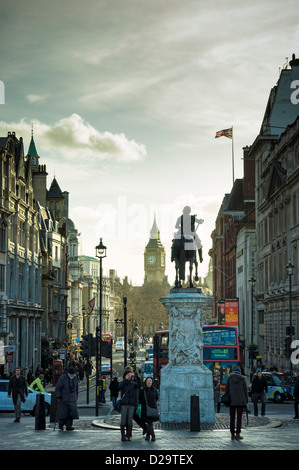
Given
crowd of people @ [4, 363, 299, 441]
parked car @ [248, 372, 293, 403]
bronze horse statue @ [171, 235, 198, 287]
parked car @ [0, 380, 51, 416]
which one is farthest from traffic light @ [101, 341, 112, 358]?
crowd of people @ [4, 363, 299, 441]

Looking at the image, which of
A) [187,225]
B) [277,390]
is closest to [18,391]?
[187,225]

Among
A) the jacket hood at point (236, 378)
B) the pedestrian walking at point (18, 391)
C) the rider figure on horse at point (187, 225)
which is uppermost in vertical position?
the rider figure on horse at point (187, 225)

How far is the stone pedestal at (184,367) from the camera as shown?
960 inches

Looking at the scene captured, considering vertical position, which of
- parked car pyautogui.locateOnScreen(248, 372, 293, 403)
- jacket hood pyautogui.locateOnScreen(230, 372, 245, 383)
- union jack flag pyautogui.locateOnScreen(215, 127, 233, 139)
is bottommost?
parked car pyautogui.locateOnScreen(248, 372, 293, 403)

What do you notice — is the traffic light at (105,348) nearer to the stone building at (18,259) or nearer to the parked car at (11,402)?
the parked car at (11,402)

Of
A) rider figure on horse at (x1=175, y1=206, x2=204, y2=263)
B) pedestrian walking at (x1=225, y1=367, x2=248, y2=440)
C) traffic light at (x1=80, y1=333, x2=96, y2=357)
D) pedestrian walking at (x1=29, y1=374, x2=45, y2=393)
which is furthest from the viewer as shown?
traffic light at (x1=80, y1=333, x2=96, y2=357)

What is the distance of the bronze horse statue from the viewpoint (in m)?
26.5

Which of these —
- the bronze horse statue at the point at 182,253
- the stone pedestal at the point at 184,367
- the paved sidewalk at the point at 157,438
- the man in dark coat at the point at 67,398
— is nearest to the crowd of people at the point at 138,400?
the man in dark coat at the point at 67,398

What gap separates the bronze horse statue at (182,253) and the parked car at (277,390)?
633 inches

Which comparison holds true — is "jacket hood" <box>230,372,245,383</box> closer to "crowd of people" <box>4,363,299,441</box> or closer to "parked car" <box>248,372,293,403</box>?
"crowd of people" <box>4,363,299,441</box>

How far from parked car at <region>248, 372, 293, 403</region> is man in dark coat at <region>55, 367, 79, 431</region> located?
19.7 meters
